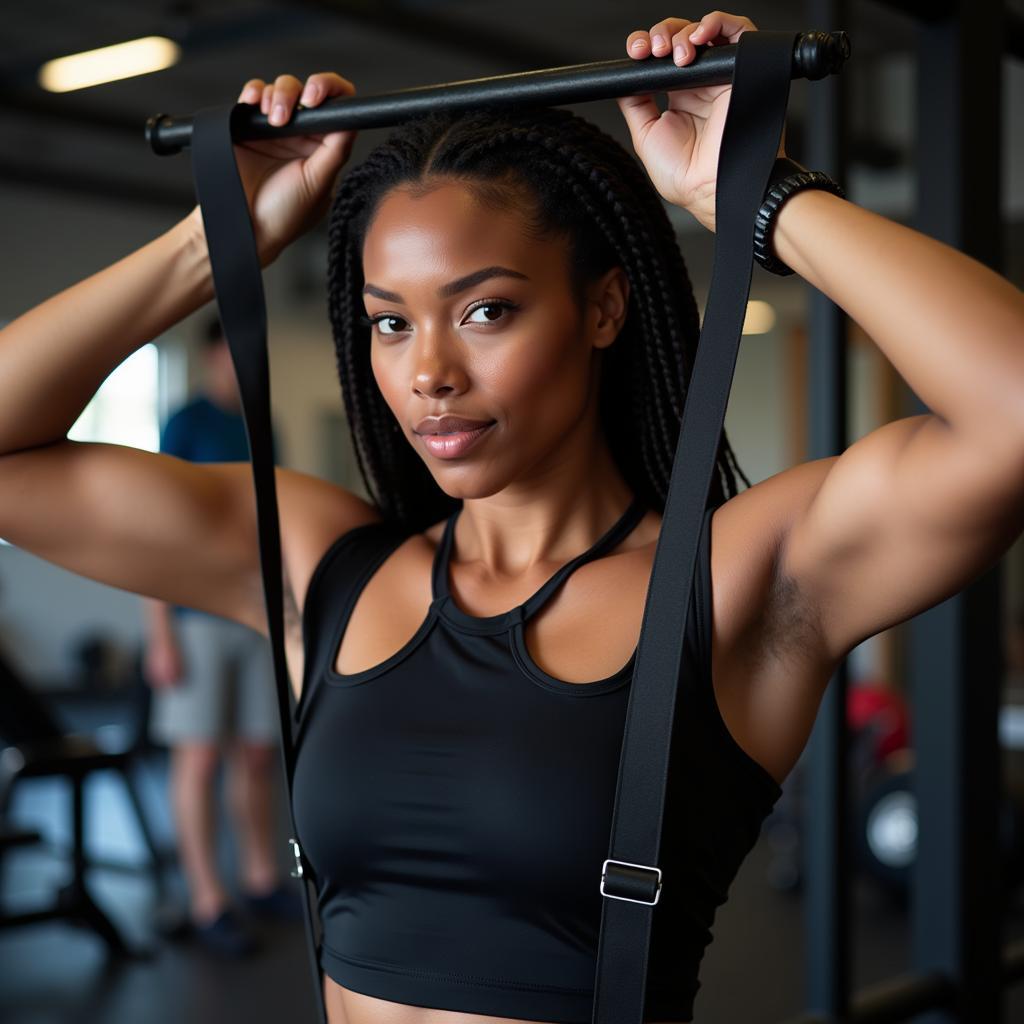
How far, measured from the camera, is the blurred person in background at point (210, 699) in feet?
11.5

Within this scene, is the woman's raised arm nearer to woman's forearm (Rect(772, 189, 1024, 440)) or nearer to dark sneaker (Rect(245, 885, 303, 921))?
woman's forearm (Rect(772, 189, 1024, 440))

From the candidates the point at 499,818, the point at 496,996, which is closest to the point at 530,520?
the point at 499,818

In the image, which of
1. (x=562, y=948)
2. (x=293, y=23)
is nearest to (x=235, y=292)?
(x=562, y=948)

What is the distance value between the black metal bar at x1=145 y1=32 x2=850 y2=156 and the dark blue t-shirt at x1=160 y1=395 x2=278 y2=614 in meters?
2.41

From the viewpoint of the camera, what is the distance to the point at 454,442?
1.04 m

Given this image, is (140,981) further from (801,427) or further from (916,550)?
Answer: (801,427)

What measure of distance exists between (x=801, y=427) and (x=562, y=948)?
6.55 metres

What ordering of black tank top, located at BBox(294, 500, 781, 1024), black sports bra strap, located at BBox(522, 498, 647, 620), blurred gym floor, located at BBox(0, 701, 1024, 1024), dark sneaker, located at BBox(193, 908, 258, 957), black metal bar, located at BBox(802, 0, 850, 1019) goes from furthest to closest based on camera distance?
dark sneaker, located at BBox(193, 908, 258, 957)
blurred gym floor, located at BBox(0, 701, 1024, 1024)
black metal bar, located at BBox(802, 0, 850, 1019)
black sports bra strap, located at BBox(522, 498, 647, 620)
black tank top, located at BBox(294, 500, 781, 1024)

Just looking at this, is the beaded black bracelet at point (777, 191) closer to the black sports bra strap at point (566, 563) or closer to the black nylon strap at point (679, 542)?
the black nylon strap at point (679, 542)

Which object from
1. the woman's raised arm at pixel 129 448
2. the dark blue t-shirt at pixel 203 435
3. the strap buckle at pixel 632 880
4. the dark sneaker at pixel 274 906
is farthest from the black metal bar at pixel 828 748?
the dark sneaker at pixel 274 906

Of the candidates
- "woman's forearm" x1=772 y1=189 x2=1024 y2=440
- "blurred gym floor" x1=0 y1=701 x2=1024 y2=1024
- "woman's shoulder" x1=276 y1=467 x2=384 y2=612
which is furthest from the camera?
"blurred gym floor" x1=0 y1=701 x2=1024 y2=1024

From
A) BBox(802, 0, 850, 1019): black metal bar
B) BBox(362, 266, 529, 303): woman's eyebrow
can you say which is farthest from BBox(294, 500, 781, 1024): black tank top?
BBox(802, 0, 850, 1019): black metal bar

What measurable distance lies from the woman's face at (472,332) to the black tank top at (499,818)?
14 cm

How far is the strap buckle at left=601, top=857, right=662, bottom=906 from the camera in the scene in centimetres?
92
